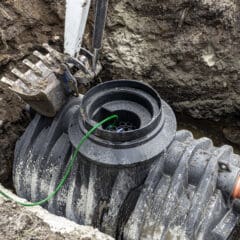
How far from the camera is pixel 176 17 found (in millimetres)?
3094

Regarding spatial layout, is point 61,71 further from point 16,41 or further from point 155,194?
point 155,194

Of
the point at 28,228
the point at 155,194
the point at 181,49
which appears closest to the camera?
the point at 28,228

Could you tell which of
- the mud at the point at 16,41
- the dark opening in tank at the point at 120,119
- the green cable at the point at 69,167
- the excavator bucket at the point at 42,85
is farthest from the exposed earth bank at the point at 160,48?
the dark opening in tank at the point at 120,119

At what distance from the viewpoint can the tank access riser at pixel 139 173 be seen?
2250 millimetres

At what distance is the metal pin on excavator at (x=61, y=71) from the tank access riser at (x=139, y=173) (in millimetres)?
125

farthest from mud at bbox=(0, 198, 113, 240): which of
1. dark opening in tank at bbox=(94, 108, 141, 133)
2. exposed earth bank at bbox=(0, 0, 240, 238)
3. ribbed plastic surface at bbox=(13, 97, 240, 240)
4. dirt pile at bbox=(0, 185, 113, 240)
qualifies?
exposed earth bank at bbox=(0, 0, 240, 238)

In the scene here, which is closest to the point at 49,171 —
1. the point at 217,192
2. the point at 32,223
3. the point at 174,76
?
the point at 32,223

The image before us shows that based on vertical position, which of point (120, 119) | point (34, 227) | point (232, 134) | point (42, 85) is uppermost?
point (42, 85)

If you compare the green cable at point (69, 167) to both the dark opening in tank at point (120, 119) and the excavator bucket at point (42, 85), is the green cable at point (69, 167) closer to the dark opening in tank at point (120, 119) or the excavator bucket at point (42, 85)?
the dark opening in tank at point (120, 119)

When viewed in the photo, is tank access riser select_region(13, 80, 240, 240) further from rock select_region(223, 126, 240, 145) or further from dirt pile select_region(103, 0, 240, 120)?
rock select_region(223, 126, 240, 145)

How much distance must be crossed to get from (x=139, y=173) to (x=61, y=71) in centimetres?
70

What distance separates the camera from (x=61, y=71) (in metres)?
2.41

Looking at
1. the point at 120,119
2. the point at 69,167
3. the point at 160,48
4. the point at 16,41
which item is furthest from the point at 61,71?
the point at 160,48

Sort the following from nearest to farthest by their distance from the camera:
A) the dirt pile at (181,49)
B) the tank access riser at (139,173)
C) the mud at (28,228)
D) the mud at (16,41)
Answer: the mud at (28,228), the tank access riser at (139,173), the mud at (16,41), the dirt pile at (181,49)
